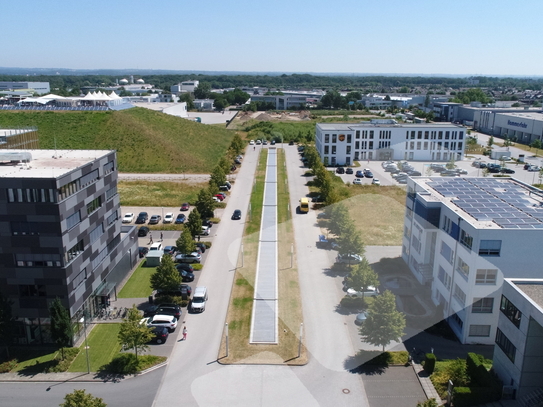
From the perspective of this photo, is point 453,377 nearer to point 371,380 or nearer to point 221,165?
point 371,380

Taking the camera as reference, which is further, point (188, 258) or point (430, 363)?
point (188, 258)

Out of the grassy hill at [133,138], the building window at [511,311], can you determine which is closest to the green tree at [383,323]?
the building window at [511,311]

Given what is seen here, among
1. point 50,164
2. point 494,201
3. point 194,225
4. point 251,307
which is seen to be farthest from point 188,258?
point 494,201

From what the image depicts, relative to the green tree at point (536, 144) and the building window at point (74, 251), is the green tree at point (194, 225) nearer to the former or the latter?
the building window at point (74, 251)

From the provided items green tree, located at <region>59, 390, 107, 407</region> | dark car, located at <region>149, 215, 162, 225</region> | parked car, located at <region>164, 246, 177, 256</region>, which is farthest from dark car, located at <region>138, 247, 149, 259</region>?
green tree, located at <region>59, 390, 107, 407</region>

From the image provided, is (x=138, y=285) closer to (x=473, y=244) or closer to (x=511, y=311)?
(x=473, y=244)

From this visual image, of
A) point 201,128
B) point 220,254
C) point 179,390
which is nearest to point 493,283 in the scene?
point 179,390
